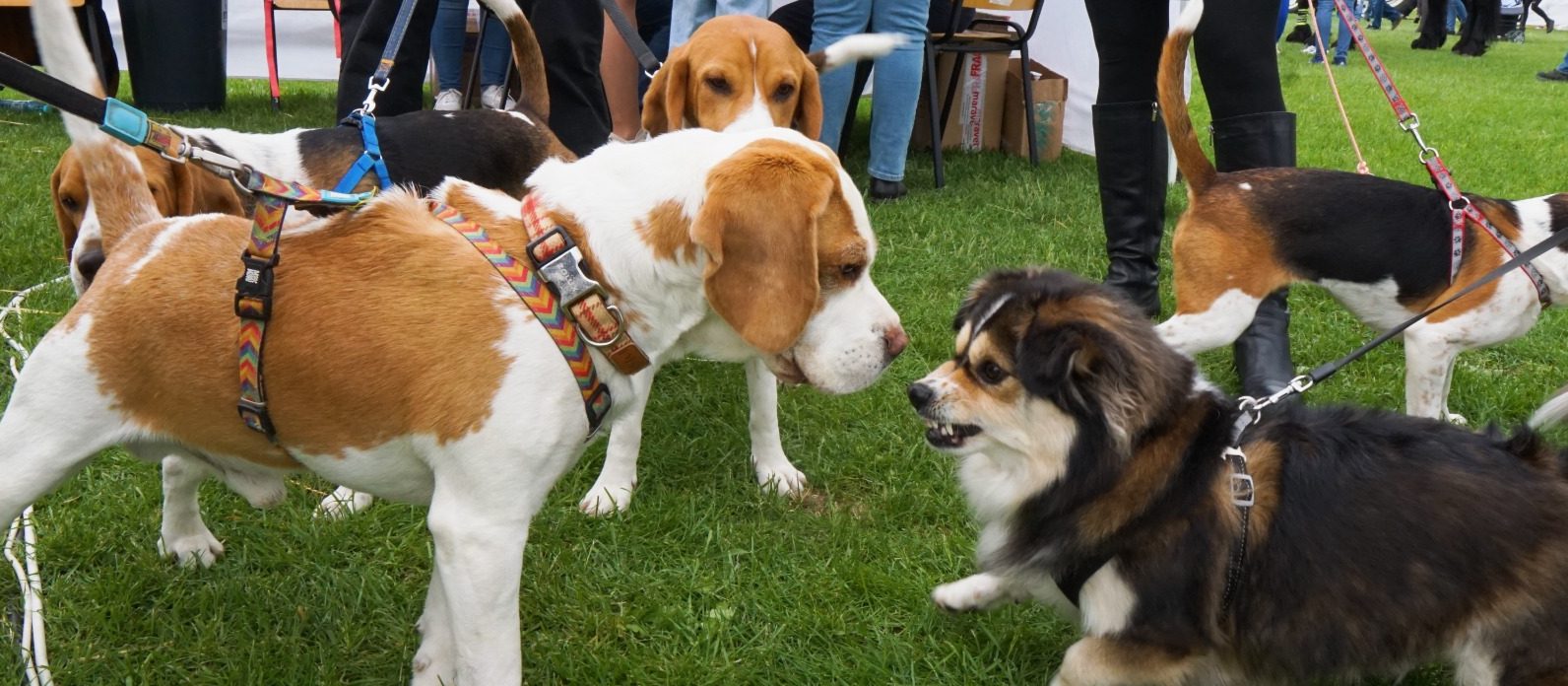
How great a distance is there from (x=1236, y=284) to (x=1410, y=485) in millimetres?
1528

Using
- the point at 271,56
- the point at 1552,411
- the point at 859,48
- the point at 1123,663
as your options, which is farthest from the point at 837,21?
the point at 271,56

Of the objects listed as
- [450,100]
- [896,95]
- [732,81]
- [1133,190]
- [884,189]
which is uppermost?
[732,81]

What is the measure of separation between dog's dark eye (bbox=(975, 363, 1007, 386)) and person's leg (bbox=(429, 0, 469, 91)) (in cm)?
704

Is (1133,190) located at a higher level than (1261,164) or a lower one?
lower

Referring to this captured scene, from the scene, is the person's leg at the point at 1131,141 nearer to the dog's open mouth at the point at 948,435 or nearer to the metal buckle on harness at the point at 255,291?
the dog's open mouth at the point at 948,435

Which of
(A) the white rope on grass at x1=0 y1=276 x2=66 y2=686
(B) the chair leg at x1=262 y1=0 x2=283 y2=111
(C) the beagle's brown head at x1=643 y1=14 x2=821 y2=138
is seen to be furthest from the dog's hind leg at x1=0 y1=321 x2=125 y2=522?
(B) the chair leg at x1=262 y1=0 x2=283 y2=111

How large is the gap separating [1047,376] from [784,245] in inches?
28.8

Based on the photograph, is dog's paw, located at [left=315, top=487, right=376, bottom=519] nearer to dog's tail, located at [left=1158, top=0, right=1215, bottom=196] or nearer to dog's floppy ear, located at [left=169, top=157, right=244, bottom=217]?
dog's floppy ear, located at [left=169, top=157, right=244, bottom=217]

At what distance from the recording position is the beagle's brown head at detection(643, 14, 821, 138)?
4113 millimetres

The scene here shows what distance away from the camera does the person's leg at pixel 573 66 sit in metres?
4.61

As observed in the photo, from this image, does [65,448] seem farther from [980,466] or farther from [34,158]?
[34,158]

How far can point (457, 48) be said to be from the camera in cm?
886

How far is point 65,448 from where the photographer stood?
1.98 metres

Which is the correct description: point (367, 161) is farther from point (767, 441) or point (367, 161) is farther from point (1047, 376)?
point (1047, 376)
